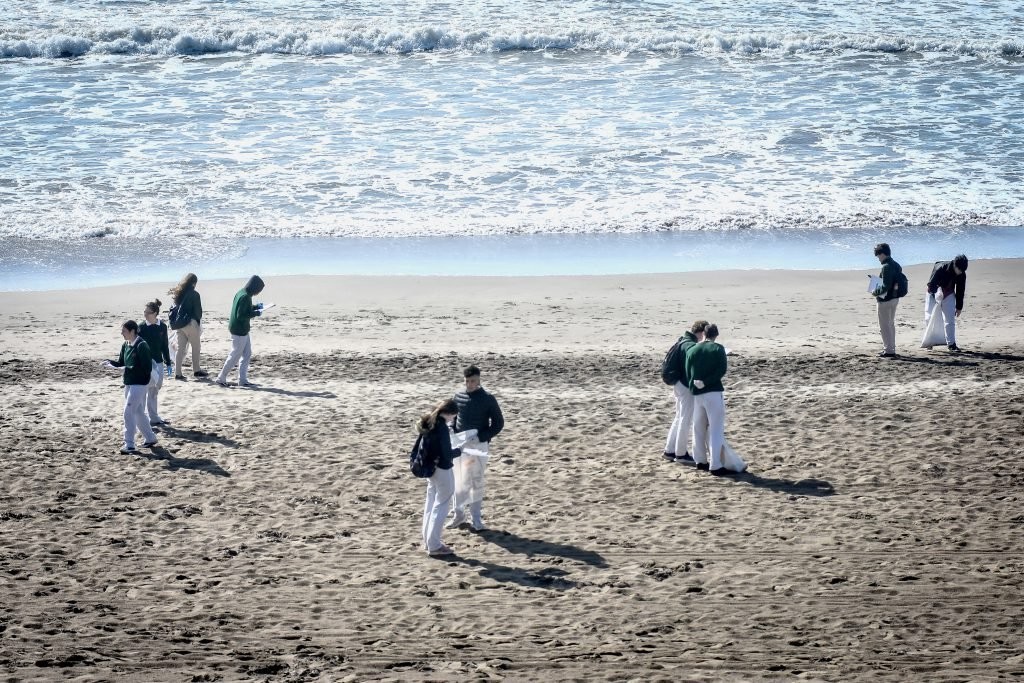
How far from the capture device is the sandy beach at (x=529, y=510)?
30.2 ft

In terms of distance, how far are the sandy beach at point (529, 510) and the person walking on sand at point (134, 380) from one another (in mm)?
353

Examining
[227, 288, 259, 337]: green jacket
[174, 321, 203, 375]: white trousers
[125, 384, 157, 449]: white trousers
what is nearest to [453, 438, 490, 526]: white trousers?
[125, 384, 157, 449]: white trousers

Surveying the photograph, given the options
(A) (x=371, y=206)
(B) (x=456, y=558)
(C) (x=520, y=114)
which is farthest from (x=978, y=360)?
(C) (x=520, y=114)

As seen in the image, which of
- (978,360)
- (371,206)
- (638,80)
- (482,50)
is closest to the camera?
(978,360)

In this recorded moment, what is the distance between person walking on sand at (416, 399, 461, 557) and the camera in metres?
10.9

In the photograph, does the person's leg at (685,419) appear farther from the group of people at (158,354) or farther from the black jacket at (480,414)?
the group of people at (158,354)

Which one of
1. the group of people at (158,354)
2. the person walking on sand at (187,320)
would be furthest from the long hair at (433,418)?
the person walking on sand at (187,320)

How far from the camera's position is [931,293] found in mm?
17281

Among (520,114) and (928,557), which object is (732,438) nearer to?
(928,557)

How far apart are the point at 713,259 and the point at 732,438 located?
9.30 m

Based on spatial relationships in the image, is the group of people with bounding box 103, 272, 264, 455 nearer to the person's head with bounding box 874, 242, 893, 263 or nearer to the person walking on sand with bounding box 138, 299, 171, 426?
the person walking on sand with bounding box 138, 299, 171, 426

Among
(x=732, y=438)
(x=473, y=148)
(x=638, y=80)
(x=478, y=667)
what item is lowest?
(x=478, y=667)

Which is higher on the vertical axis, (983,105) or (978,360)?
(983,105)

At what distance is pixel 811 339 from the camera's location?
59.1ft
